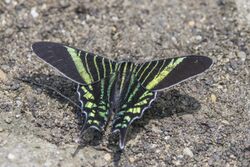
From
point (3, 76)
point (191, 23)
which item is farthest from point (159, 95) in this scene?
point (3, 76)

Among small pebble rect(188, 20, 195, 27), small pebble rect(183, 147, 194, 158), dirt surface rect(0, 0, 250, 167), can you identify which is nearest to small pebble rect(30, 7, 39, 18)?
dirt surface rect(0, 0, 250, 167)

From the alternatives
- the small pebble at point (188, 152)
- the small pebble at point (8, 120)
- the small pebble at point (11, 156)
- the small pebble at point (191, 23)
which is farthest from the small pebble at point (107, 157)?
the small pebble at point (191, 23)

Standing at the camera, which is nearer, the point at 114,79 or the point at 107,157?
the point at 107,157

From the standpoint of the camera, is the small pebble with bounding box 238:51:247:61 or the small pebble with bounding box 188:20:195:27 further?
the small pebble with bounding box 188:20:195:27

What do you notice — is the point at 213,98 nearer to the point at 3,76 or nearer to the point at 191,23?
the point at 191,23

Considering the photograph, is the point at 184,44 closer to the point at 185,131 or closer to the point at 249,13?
the point at 249,13

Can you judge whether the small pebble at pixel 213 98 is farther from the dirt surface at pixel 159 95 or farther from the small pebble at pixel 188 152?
the small pebble at pixel 188 152

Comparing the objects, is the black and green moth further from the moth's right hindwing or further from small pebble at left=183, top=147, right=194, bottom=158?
small pebble at left=183, top=147, right=194, bottom=158
